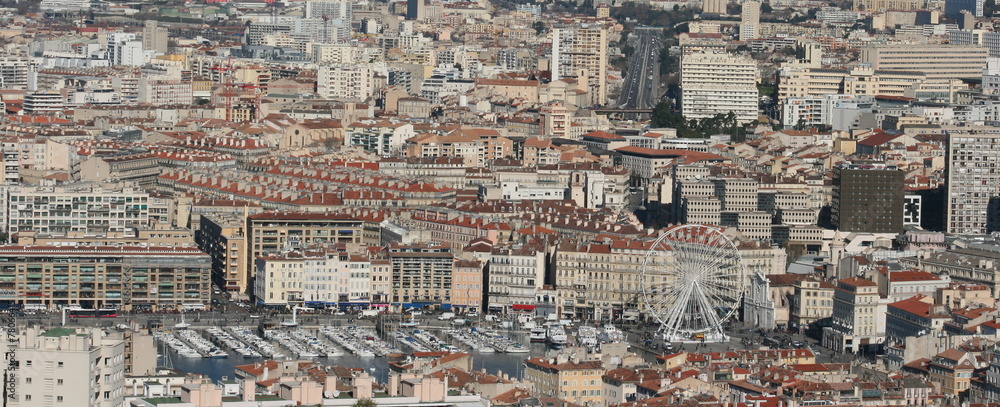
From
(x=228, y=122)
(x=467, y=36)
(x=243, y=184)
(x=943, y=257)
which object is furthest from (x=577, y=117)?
(x=467, y=36)

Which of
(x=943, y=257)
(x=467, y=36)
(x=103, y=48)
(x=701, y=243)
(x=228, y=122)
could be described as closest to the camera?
(x=701, y=243)

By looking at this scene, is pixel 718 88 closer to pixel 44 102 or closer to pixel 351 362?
pixel 44 102

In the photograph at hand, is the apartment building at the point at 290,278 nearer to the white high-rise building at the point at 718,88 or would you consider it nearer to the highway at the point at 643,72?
the white high-rise building at the point at 718,88

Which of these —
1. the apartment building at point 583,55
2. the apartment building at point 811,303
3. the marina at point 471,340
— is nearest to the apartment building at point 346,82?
the apartment building at point 583,55

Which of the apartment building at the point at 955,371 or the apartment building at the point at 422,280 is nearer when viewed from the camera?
the apartment building at the point at 955,371

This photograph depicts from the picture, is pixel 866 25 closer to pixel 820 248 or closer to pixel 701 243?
pixel 820 248
